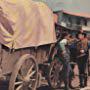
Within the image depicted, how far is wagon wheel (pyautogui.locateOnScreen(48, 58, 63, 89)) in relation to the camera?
11.5 meters

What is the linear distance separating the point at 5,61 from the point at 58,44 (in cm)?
311

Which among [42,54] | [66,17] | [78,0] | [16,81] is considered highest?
[78,0]

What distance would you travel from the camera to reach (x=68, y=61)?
38.4 feet

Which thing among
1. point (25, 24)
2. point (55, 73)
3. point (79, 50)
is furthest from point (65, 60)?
point (25, 24)

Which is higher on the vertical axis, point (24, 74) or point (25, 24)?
point (25, 24)

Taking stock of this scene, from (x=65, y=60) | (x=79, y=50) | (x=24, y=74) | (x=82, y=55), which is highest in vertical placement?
(x=79, y=50)

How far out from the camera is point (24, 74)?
9.38 metres

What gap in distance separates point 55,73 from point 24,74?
2446 mm

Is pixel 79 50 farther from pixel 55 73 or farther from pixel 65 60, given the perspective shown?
pixel 55 73

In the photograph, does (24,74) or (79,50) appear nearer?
(24,74)

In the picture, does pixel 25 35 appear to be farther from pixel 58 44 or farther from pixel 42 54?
pixel 58 44

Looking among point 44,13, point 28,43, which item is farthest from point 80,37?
point 28,43

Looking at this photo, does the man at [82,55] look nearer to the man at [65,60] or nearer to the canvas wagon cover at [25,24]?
the man at [65,60]

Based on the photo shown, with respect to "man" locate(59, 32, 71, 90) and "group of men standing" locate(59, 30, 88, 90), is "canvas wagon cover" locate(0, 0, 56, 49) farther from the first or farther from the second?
"group of men standing" locate(59, 30, 88, 90)
